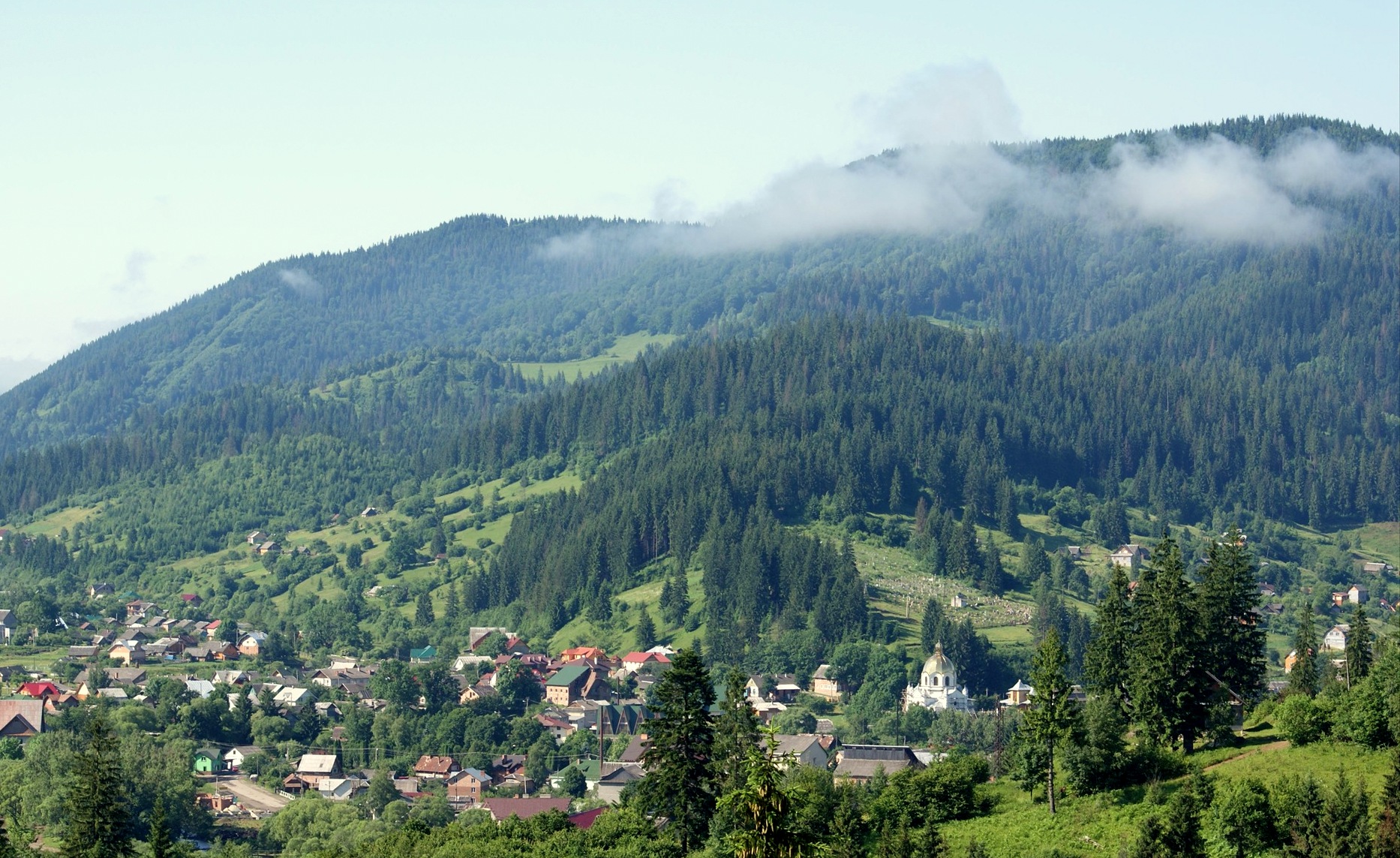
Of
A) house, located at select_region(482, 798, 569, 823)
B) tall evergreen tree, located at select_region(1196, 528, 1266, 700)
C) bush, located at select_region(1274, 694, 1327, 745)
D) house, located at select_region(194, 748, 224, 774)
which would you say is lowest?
house, located at select_region(194, 748, 224, 774)

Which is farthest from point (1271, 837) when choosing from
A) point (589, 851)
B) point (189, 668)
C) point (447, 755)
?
point (189, 668)

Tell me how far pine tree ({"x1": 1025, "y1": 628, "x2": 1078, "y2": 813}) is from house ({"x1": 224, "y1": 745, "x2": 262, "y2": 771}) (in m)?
87.5

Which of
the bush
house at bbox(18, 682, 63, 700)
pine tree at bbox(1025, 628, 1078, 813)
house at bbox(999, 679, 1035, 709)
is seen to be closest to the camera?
the bush

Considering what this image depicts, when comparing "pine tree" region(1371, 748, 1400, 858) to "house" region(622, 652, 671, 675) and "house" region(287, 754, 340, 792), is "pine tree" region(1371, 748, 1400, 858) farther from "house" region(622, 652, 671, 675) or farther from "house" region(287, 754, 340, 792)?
"house" region(622, 652, 671, 675)

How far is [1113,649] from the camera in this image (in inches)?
3115

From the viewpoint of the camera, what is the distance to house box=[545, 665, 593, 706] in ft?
540

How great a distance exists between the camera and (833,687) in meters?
164

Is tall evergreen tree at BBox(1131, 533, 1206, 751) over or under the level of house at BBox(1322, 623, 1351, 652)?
over

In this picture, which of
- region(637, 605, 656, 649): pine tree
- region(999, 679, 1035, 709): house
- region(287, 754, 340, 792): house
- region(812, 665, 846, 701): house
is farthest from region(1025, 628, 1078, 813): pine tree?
region(637, 605, 656, 649): pine tree

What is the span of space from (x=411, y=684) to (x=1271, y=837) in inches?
4244

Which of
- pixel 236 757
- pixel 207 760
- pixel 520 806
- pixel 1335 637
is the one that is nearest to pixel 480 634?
pixel 236 757

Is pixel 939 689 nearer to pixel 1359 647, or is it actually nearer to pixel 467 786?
pixel 467 786

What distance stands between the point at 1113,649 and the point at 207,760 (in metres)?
84.7

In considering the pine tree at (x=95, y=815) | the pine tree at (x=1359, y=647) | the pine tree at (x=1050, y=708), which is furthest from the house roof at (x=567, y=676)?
the pine tree at (x=1050, y=708)
